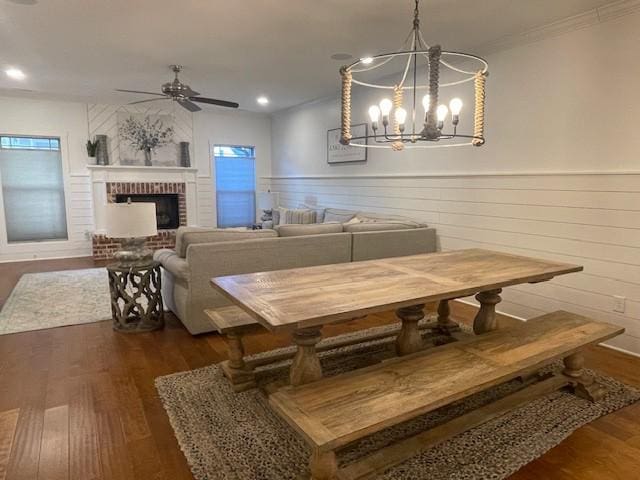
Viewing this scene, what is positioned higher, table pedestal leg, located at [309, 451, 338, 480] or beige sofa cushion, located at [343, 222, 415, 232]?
beige sofa cushion, located at [343, 222, 415, 232]

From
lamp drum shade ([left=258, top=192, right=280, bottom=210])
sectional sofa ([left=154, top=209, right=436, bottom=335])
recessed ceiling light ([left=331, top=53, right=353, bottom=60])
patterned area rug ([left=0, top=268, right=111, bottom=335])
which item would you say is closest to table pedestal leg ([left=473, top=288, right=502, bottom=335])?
sectional sofa ([left=154, top=209, right=436, bottom=335])

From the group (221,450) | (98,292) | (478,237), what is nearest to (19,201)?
(98,292)

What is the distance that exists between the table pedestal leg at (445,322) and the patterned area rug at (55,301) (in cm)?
289

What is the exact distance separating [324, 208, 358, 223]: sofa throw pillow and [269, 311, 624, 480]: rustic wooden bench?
10.8 feet

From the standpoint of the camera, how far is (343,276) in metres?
2.22

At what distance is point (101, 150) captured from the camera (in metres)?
6.31

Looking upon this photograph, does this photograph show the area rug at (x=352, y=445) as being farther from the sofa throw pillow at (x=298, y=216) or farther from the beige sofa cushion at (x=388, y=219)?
the sofa throw pillow at (x=298, y=216)

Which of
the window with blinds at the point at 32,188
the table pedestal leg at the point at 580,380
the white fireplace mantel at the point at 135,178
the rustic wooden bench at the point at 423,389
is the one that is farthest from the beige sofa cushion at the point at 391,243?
the window with blinds at the point at 32,188

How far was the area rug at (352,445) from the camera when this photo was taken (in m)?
1.72

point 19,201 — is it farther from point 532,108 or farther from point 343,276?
point 532,108

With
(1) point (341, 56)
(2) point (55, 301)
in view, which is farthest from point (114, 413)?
(1) point (341, 56)

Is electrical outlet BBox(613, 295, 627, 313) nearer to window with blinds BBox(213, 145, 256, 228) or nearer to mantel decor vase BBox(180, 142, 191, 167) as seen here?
window with blinds BBox(213, 145, 256, 228)

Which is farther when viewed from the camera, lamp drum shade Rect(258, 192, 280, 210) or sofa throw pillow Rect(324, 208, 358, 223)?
lamp drum shade Rect(258, 192, 280, 210)

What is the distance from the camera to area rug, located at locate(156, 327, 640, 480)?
172cm
